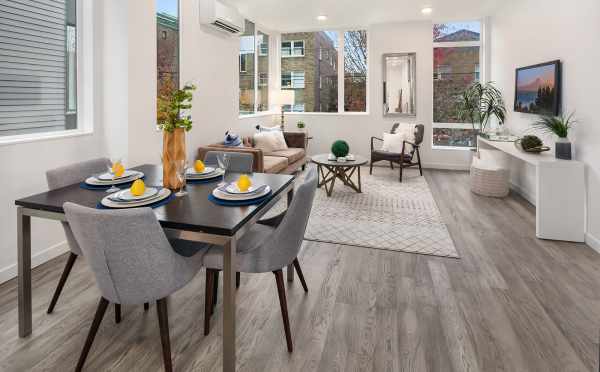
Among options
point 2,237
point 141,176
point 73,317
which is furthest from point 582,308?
point 2,237

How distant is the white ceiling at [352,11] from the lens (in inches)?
218

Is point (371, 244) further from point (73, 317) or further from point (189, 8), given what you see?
point (189, 8)

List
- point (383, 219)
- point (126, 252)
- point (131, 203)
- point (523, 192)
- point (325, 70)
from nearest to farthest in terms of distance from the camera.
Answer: point (126, 252) → point (131, 203) → point (383, 219) → point (523, 192) → point (325, 70)

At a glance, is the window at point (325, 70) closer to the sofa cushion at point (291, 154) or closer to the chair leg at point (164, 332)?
the sofa cushion at point (291, 154)

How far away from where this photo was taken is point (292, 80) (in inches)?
307

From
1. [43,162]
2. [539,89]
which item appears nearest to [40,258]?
[43,162]

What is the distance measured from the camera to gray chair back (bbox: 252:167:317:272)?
1.71 m

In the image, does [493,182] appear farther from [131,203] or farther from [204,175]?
[131,203]

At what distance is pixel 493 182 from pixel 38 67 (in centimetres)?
503

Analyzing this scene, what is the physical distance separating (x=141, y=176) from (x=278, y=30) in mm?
6201

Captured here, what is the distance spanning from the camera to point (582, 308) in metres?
2.13

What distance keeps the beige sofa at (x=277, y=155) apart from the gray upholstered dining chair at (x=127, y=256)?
2407mm

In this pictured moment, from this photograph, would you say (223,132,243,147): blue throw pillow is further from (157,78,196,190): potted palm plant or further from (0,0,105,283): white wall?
(157,78,196,190): potted palm plant

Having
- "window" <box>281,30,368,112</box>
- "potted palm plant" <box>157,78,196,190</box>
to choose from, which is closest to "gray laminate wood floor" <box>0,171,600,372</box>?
"potted palm plant" <box>157,78,196,190</box>
